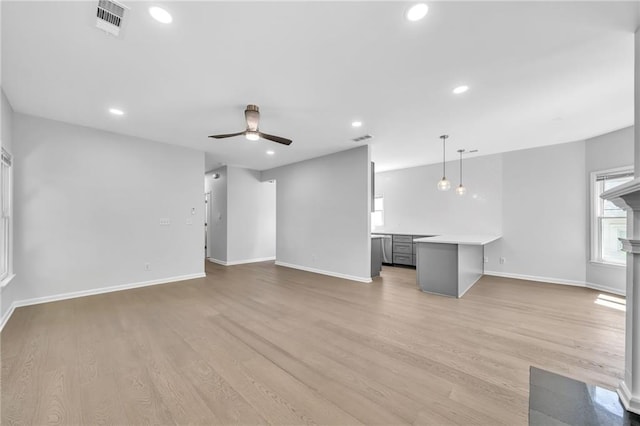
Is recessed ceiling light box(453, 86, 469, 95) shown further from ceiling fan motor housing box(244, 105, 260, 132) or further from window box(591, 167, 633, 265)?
window box(591, 167, 633, 265)

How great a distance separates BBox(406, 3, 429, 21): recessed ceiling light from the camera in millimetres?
1771

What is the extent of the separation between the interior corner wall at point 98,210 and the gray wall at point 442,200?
5.24 m

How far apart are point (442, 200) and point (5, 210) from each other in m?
7.97

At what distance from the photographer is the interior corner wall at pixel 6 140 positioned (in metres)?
3.04

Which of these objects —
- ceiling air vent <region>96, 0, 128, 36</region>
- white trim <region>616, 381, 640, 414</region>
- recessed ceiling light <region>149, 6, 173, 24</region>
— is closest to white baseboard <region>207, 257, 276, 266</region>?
ceiling air vent <region>96, 0, 128, 36</region>

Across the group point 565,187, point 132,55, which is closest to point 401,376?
point 132,55

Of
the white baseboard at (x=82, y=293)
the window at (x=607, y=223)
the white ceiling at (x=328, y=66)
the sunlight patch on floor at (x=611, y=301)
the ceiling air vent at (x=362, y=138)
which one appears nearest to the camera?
the white ceiling at (x=328, y=66)

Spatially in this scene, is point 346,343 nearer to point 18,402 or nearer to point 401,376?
point 401,376

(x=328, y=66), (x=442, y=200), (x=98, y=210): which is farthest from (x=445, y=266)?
(x=98, y=210)

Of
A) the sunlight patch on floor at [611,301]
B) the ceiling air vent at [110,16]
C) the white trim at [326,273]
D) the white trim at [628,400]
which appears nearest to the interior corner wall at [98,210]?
the white trim at [326,273]

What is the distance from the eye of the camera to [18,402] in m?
1.78

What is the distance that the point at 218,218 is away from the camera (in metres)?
7.48

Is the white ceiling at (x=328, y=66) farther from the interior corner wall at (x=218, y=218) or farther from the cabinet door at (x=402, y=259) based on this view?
the cabinet door at (x=402, y=259)

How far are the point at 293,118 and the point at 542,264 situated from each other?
575 cm
